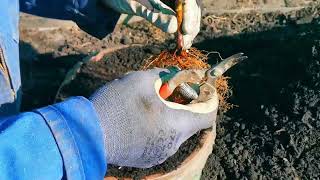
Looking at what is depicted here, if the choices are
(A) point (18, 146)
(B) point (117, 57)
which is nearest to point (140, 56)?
(B) point (117, 57)

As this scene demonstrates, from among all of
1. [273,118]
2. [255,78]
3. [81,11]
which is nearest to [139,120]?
[81,11]

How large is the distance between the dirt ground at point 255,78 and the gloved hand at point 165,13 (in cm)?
47

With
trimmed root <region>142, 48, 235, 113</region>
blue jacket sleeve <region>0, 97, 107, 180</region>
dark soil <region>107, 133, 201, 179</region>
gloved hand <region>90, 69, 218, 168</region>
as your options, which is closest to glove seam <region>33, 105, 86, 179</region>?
blue jacket sleeve <region>0, 97, 107, 180</region>

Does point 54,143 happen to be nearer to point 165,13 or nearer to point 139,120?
point 139,120

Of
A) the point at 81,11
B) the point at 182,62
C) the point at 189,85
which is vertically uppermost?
the point at 81,11

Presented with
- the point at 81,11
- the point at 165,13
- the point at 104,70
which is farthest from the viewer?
the point at 104,70

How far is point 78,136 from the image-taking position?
5.17ft

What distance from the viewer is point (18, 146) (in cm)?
148

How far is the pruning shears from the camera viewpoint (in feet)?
6.50

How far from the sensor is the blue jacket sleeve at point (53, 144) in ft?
4.79

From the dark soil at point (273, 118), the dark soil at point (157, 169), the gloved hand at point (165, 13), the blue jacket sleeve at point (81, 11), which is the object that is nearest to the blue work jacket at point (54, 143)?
the dark soil at point (157, 169)

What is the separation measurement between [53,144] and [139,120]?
330 mm

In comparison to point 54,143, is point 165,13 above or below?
above

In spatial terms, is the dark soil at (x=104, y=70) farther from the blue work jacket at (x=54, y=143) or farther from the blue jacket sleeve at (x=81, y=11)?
the blue work jacket at (x=54, y=143)
